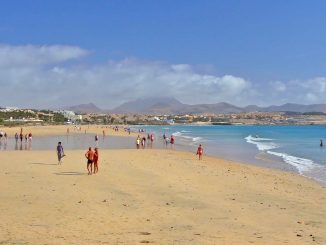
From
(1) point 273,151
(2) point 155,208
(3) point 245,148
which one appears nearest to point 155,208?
(2) point 155,208

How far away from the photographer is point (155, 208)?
13.5m

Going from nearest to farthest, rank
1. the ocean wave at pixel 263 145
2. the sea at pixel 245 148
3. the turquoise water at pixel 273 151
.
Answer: the turquoise water at pixel 273 151 < the sea at pixel 245 148 < the ocean wave at pixel 263 145

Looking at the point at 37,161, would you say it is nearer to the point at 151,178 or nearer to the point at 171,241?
the point at 151,178

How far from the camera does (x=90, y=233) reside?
1035cm

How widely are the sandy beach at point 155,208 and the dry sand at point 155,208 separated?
0.07 feet

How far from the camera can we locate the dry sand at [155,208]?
10266mm

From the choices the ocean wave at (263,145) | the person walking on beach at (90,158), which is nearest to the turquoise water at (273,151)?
the ocean wave at (263,145)

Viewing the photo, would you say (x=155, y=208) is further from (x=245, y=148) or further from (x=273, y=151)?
(x=245, y=148)

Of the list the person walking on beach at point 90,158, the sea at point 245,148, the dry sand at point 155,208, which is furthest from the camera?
the sea at point 245,148

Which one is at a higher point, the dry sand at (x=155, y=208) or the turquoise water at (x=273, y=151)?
the dry sand at (x=155, y=208)

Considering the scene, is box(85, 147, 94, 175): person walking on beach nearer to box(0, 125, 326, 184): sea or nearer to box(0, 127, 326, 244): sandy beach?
box(0, 127, 326, 244): sandy beach

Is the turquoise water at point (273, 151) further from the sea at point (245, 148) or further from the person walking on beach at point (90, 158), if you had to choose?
the person walking on beach at point (90, 158)

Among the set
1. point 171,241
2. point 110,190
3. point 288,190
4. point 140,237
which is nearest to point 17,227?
point 140,237

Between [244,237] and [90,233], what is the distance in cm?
346
